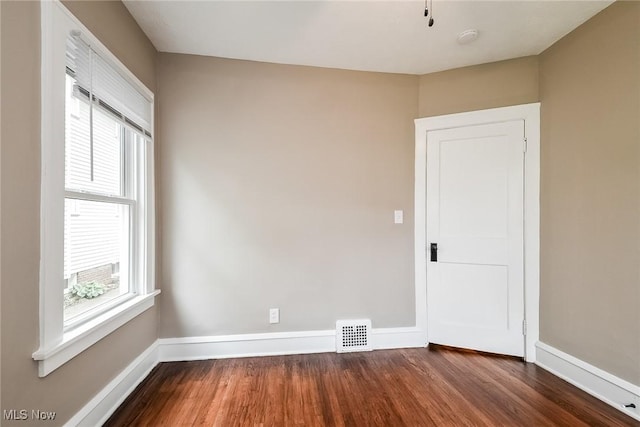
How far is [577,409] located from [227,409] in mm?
2179

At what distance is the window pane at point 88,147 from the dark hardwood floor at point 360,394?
1.39 m

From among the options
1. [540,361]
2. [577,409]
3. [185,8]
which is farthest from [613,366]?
[185,8]

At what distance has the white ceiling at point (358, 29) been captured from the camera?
1.78 m

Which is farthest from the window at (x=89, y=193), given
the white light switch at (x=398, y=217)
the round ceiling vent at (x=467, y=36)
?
the round ceiling vent at (x=467, y=36)

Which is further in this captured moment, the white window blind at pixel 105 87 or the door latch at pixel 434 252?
the door latch at pixel 434 252

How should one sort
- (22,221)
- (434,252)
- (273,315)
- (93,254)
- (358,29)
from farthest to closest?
(434,252)
(273,315)
(358,29)
(93,254)
(22,221)

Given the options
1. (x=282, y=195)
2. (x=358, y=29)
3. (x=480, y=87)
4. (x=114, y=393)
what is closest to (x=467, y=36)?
(x=480, y=87)

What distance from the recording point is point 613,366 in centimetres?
176

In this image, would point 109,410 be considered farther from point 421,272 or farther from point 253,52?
point 253,52

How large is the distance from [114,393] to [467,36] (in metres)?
3.37

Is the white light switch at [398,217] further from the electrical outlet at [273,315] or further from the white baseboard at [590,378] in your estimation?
the white baseboard at [590,378]

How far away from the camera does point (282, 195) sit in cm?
244

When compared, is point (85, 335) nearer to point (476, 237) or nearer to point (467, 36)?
point (476, 237)

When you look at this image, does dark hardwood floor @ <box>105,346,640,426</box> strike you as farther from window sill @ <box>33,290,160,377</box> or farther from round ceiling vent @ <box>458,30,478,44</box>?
round ceiling vent @ <box>458,30,478,44</box>
